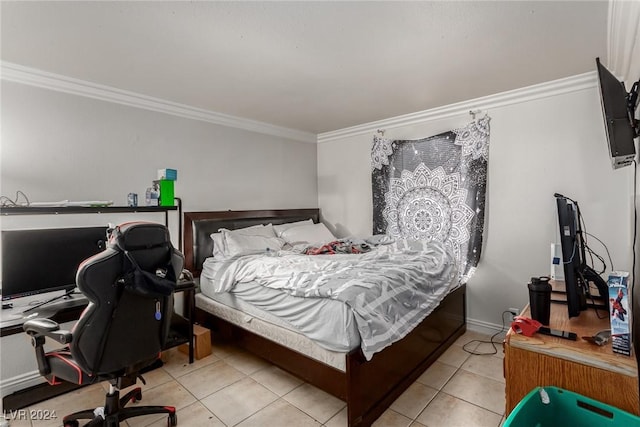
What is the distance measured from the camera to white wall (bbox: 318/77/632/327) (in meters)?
2.61

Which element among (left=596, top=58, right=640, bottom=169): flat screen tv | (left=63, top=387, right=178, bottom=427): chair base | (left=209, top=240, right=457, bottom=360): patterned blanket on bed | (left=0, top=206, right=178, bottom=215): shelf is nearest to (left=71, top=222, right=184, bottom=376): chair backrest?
(left=63, top=387, right=178, bottom=427): chair base

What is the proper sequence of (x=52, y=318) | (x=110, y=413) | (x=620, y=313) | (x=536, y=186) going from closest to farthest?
(x=620, y=313)
(x=110, y=413)
(x=52, y=318)
(x=536, y=186)

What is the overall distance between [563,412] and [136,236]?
208cm

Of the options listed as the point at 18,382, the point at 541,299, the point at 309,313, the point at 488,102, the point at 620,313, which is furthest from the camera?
the point at 488,102

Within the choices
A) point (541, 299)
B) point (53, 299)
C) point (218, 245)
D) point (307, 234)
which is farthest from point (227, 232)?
point (541, 299)

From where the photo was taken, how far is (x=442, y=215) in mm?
3438

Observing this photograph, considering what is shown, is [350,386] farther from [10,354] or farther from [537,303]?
[10,354]

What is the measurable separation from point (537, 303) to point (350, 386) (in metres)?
1.06

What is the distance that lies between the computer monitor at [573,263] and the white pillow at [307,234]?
8.31 ft

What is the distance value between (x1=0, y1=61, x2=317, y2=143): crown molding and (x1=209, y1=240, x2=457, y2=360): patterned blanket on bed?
64.5 inches

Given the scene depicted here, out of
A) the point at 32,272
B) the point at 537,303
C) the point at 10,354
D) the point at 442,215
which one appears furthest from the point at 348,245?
the point at 10,354

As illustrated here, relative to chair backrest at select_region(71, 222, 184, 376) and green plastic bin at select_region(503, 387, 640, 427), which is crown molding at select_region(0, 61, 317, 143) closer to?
chair backrest at select_region(71, 222, 184, 376)

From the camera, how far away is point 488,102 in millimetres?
3146

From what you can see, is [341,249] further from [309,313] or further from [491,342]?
[491,342]
